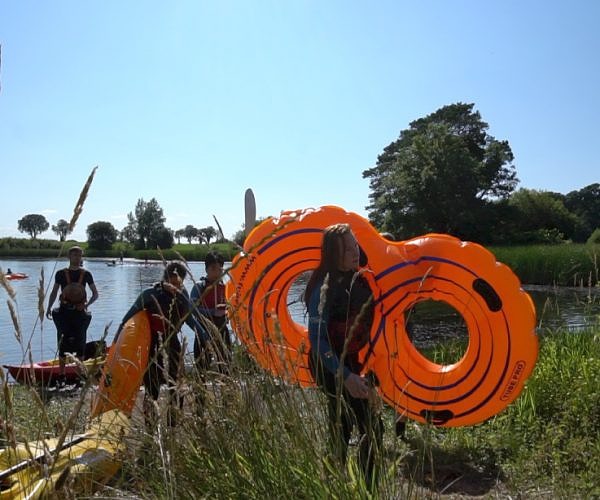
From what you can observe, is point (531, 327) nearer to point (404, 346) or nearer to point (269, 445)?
point (404, 346)

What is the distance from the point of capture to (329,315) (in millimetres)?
2693

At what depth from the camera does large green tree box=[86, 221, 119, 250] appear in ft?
190

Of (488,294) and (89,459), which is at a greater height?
(488,294)

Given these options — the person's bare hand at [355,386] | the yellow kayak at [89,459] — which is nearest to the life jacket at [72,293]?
the yellow kayak at [89,459]

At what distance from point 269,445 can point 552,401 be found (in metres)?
3.36

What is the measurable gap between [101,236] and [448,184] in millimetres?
35491

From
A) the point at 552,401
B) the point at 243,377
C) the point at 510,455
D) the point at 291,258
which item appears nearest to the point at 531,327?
the point at 552,401

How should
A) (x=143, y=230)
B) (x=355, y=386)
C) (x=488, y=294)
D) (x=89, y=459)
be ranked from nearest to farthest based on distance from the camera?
(x=89, y=459)
(x=355, y=386)
(x=488, y=294)
(x=143, y=230)

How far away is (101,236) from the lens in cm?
5800

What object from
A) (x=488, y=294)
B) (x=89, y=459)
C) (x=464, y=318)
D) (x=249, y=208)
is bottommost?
(x=89, y=459)

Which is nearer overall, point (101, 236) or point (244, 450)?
point (244, 450)

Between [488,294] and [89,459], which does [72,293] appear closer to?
[488,294]

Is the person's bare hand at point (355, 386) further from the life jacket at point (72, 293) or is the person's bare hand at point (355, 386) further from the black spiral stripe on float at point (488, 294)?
the life jacket at point (72, 293)

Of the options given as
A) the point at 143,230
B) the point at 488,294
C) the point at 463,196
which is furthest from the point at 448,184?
the point at 488,294
